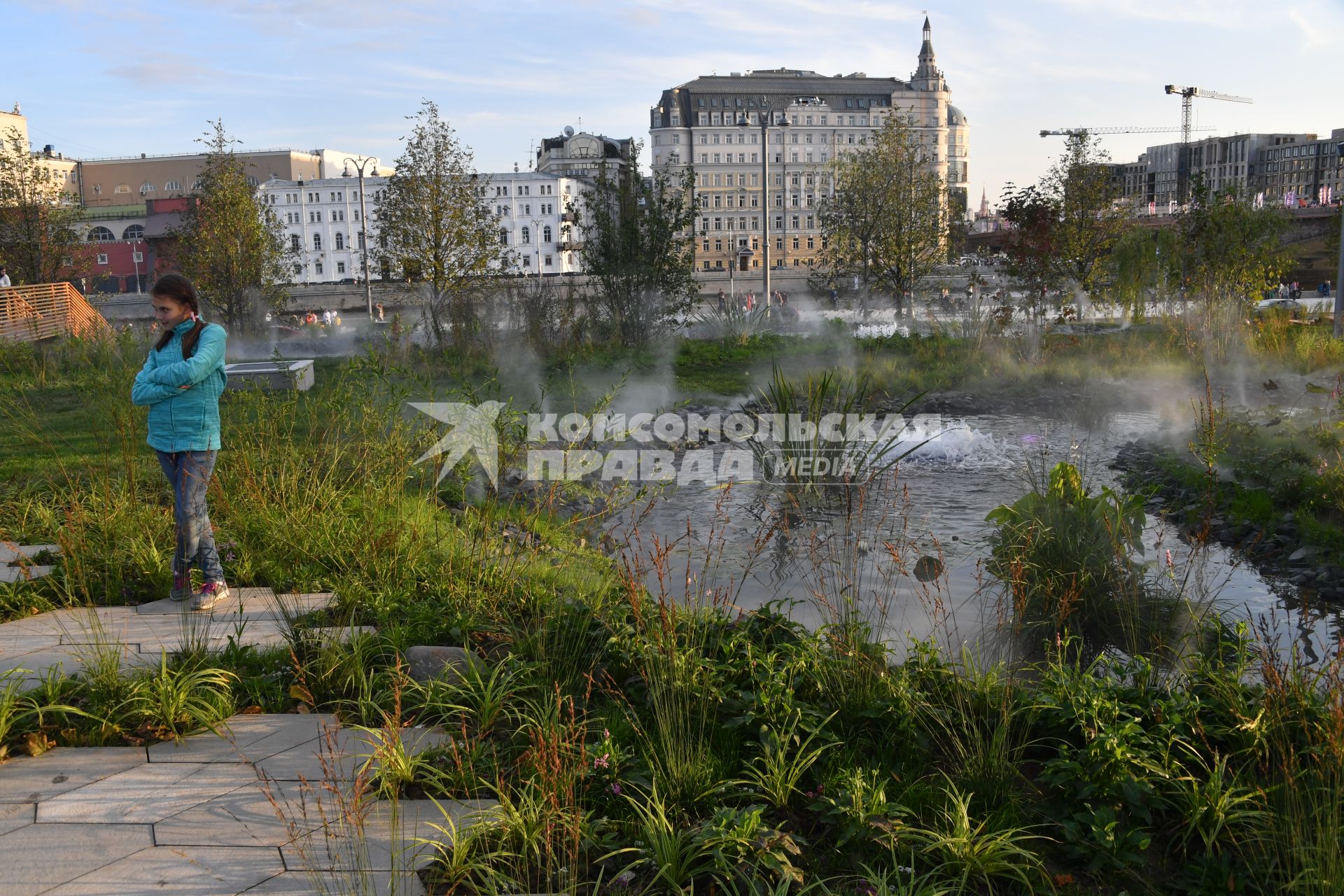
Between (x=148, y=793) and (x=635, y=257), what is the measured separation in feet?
48.5

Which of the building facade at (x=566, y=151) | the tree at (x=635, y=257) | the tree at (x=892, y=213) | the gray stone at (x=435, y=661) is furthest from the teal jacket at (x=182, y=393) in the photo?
the building facade at (x=566, y=151)

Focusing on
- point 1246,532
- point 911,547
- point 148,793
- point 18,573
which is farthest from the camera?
point 1246,532

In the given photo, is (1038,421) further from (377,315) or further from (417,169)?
(377,315)

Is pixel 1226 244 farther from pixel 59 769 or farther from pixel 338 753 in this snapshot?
pixel 59 769

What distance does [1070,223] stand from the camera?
21.7 meters

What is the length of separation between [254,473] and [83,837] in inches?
132

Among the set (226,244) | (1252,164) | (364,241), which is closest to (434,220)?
(226,244)

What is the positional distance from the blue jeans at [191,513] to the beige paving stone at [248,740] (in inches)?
58.9

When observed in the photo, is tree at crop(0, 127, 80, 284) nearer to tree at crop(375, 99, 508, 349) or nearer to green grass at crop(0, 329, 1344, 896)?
tree at crop(375, 99, 508, 349)

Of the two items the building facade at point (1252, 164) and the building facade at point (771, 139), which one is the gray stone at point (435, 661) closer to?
the building facade at point (771, 139)

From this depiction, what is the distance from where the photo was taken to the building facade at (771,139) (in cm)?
11194

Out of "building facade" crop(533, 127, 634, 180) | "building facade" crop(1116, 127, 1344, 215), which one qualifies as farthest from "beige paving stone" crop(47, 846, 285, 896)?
"building facade" crop(1116, 127, 1344, 215)

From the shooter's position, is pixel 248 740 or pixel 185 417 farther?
pixel 185 417

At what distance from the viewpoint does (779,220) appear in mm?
115438
